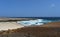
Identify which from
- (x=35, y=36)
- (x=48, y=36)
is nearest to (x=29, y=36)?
(x=35, y=36)

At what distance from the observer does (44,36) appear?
636 inches

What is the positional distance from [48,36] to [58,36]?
3.11ft

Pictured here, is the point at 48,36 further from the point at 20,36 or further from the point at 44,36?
the point at 20,36

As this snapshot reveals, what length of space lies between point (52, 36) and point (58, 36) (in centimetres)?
57

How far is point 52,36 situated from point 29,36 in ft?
7.23

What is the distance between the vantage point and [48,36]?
16.1 metres

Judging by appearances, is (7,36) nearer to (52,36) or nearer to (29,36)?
(29,36)

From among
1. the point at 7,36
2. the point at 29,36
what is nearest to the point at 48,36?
the point at 29,36

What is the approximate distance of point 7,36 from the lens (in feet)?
54.9

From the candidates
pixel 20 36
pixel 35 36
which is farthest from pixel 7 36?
pixel 35 36

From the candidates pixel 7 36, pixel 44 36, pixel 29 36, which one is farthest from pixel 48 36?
pixel 7 36

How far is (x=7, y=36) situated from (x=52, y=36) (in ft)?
14.5

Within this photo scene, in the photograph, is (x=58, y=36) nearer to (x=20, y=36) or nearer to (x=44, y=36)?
(x=44, y=36)

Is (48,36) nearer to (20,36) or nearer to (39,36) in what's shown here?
(39,36)
